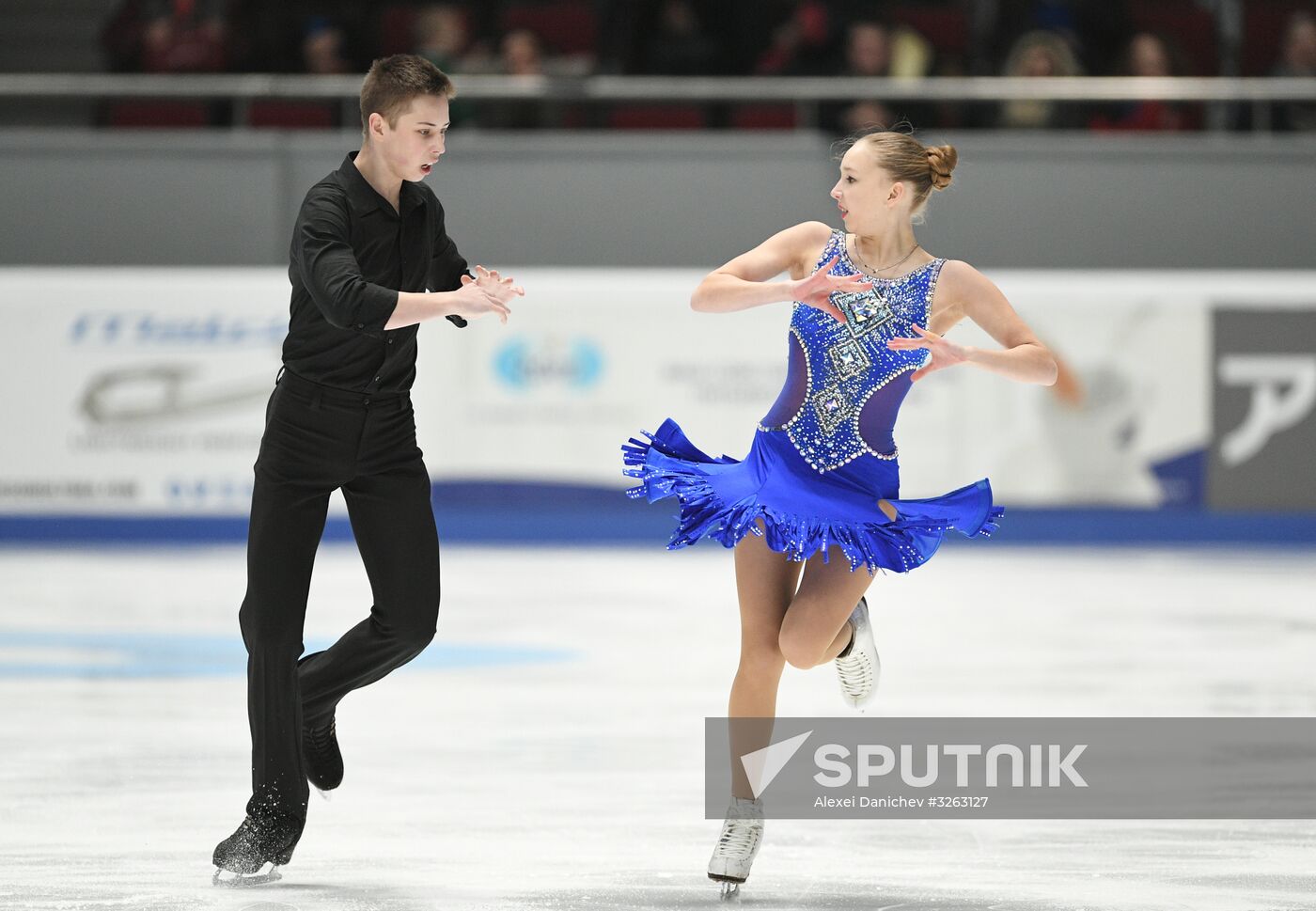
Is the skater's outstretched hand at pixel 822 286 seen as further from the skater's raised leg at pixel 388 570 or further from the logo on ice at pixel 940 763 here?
the logo on ice at pixel 940 763

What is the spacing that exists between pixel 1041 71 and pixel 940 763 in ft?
21.5

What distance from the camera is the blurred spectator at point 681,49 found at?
1057 cm

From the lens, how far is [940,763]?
4.59 metres

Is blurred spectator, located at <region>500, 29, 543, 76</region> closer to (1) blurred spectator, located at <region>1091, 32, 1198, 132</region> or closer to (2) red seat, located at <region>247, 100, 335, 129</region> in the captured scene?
(2) red seat, located at <region>247, 100, 335, 129</region>

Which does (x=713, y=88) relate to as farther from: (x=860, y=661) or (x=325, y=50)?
(x=860, y=661)

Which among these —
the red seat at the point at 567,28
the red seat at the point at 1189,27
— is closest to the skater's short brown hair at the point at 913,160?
the red seat at the point at 567,28

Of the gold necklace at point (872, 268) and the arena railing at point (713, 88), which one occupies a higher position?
the arena railing at point (713, 88)

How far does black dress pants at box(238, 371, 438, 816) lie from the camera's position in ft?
11.5

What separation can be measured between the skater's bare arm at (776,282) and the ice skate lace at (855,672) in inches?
30.5

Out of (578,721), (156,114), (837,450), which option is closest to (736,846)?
(837,450)

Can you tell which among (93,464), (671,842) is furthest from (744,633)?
(93,464)

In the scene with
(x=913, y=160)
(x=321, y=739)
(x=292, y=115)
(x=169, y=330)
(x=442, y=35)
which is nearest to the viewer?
(x=913, y=160)

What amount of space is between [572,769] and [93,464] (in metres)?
5.98

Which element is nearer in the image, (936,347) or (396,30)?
(936,347)
